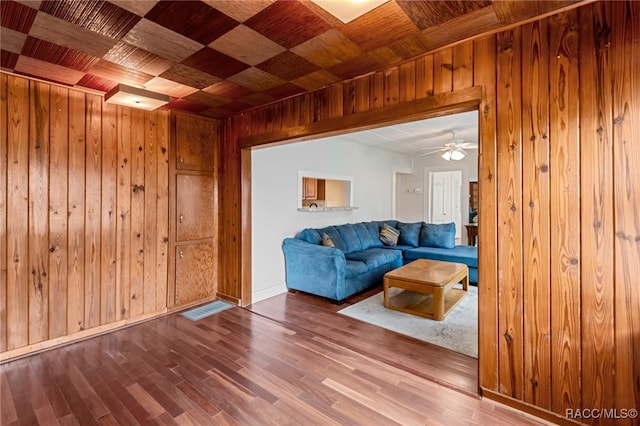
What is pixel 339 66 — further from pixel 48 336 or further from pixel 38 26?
pixel 48 336

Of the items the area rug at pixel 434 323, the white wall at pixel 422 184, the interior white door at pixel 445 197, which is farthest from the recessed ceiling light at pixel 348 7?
the interior white door at pixel 445 197

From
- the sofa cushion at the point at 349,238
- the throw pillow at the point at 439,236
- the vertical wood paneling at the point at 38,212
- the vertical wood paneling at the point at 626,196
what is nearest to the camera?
the vertical wood paneling at the point at 626,196

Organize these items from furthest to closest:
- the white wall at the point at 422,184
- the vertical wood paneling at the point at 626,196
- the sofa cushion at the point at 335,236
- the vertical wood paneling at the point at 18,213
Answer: the white wall at the point at 422,184, the sofa cushion at the point at 335,236, the vertical wood paneling at the point at 18,213, the vertical wood paneling at the point at 626,196

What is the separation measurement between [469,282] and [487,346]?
2829 millimetres

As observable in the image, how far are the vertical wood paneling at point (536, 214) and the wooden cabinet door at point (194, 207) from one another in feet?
11.1

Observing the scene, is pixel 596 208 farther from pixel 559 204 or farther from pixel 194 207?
pixel 194 207

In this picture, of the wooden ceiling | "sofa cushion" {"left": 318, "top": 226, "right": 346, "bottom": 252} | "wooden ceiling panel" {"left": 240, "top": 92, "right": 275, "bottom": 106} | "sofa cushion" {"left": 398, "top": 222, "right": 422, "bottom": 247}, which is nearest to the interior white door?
"sofa cushion" {"left": 398, "top": 222, "right": 422, "bottom": 247}

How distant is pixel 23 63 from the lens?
2307 mm

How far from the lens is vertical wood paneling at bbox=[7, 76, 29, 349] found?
2.50 meters

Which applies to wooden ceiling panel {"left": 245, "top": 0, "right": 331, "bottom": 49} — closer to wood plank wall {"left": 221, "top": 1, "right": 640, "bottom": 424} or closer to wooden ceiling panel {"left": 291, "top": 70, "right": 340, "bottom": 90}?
wooden ceiling panel {"left": 291, "top": 70, "right": 340, "bottom": 90}

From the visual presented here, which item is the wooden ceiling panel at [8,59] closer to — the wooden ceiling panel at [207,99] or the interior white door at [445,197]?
the wooden ceiling panel at [207,99]

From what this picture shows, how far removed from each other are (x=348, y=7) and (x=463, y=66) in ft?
2.93

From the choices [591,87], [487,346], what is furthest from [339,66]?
[487,346]

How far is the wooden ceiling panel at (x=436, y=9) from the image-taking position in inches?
65.2
